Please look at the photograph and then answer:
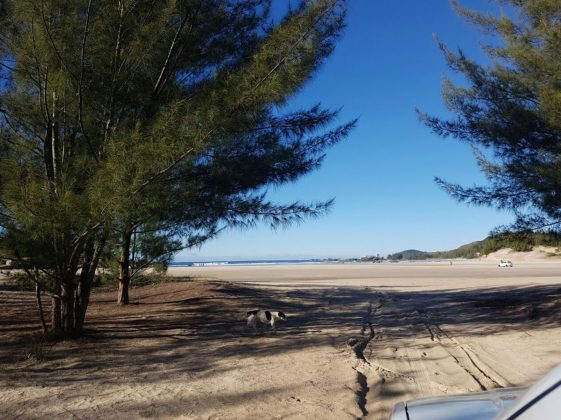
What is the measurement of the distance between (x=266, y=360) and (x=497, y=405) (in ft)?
18.5

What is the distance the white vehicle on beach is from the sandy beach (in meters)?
3.10

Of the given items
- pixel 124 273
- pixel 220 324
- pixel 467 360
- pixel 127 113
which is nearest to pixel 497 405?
pixel 467 360

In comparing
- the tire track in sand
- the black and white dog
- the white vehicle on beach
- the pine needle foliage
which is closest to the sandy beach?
the tire track in sand

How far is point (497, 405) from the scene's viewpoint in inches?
88.2

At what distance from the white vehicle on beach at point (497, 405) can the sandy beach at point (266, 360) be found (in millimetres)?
3099

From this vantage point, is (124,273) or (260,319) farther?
(124,273)

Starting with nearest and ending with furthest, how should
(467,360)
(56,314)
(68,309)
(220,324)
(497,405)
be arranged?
(497,405) → (467,360) → (68,309) → (56,314) → (220,324)

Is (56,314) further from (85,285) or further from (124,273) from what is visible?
(124,273)

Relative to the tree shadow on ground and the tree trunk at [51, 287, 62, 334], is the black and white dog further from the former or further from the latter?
the tree trunk at [51, 287, 62, 334]

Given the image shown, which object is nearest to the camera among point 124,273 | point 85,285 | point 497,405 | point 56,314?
point 497,405

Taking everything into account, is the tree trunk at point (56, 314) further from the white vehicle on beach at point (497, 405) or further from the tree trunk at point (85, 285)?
the white vehicle on beach at point (497, 405)

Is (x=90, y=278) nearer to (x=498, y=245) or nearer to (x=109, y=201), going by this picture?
(x=109, y=201)

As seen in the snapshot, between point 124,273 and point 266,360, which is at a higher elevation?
point 124,273

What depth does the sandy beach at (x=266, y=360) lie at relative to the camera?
5.56m
